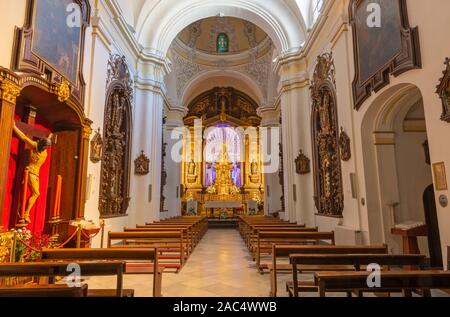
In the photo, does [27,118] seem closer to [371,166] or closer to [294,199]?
[371,166]

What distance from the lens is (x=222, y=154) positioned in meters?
19.7

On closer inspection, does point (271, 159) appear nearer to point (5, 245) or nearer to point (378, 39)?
point (378, 39)

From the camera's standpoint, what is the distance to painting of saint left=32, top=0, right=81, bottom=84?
4711mm

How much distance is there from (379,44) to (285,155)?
5641 mm

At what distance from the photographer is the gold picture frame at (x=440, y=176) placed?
4008 millimetres

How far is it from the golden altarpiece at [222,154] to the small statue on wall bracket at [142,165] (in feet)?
28.1

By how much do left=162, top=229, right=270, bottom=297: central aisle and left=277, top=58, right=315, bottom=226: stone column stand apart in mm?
2959

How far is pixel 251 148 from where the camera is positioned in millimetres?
19562

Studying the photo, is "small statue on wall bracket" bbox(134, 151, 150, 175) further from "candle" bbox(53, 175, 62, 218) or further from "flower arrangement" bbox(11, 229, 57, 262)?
"flower arrangement" bbox(11, 229, 57, 262)

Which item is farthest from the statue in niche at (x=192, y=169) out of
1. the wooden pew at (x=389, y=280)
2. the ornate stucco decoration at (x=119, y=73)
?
the wooden pew at (x=389, y=280)

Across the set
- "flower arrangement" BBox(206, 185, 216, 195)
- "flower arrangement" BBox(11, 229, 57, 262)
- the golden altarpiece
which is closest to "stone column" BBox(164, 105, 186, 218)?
the golden altarpiece

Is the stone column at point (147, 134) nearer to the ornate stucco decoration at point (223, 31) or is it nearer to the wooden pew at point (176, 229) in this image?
the wooden pew at point (176, 229)
